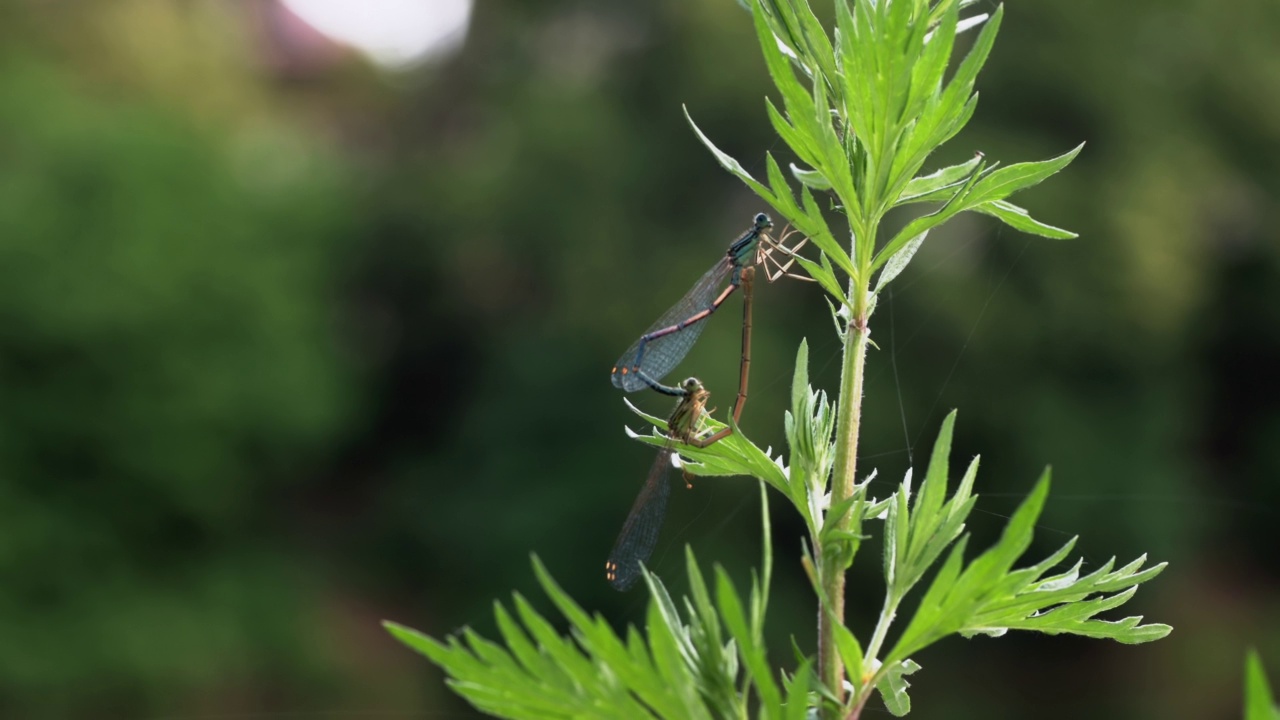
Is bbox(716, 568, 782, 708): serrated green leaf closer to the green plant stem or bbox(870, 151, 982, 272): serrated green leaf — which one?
the green plant stem

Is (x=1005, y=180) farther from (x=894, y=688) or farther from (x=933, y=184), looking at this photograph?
(x=894, y=688)

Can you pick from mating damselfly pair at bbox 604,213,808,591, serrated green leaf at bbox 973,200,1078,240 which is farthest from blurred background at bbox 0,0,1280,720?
serrated green leaf at bbox 973,200,1078,240

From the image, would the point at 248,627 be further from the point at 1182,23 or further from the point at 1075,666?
the point at 1182,23

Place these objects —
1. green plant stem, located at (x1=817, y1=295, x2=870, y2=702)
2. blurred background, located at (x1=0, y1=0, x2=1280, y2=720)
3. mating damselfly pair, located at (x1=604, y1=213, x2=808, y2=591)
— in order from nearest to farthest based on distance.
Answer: green plant stem, located at (x1=817, y1=295, x2=870, y2=702) → mating damselfly pair, located at (x1=604, y1=213, x2=808, y2=591) → blurred background, located at (x1=0, y1=0, x2=1280, y2=720)

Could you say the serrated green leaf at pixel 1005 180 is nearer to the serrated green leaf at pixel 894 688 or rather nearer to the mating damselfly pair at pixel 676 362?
the mating damselfly pair at pixel 676 362

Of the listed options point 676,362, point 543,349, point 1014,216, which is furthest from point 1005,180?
point 543,349

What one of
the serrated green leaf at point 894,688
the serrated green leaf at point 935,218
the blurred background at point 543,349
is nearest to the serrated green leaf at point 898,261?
the serrated green leaf at point 935,218

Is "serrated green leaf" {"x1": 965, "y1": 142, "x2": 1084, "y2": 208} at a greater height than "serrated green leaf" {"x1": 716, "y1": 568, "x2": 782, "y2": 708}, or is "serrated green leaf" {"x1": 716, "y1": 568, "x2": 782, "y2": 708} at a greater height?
"serrated green leaf" {"x1": 965, "y1": 142, "x2": 1084, "y2": 208}
